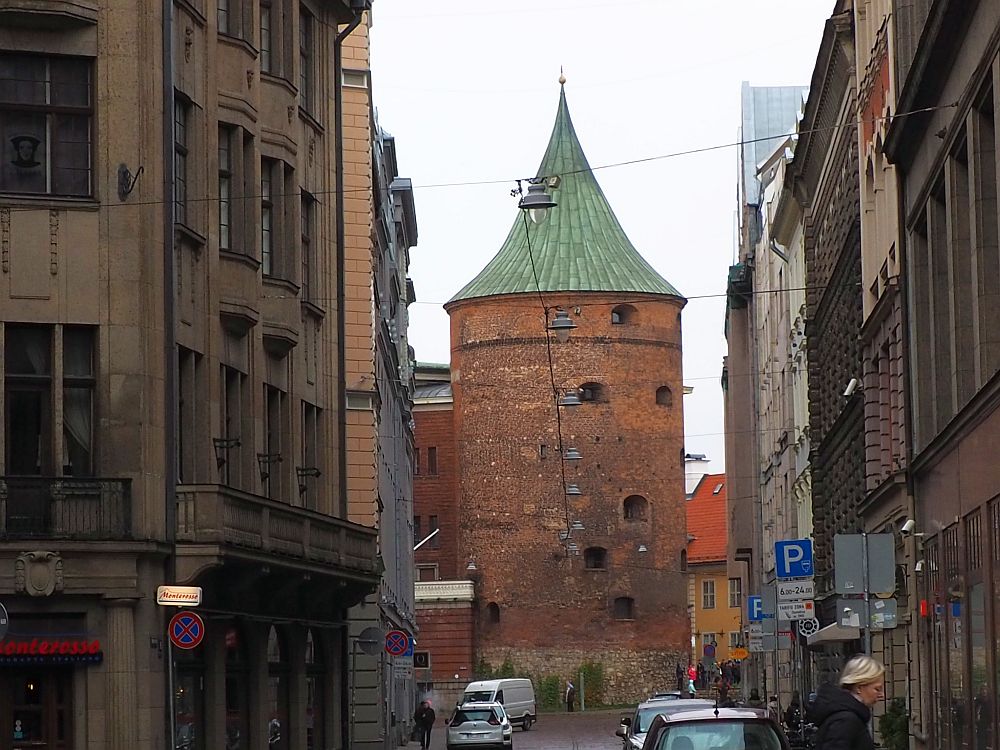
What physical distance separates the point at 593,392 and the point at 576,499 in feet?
14.7

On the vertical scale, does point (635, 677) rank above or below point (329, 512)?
below

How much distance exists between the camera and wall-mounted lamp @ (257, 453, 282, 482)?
96.3 ft

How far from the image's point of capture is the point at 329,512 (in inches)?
1307

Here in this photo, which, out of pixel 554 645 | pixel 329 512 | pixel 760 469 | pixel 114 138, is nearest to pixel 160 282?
pixel 114 138

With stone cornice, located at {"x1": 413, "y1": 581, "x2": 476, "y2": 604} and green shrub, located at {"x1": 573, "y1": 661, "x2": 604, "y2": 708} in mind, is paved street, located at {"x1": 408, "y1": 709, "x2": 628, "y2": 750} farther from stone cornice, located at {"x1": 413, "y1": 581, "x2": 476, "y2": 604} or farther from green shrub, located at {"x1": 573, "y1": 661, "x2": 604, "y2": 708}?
stone cornice, located at {"x1": 413, "y1": 581, "x2": 476, "y2": 604}

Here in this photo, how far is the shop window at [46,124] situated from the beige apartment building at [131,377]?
0.02 m

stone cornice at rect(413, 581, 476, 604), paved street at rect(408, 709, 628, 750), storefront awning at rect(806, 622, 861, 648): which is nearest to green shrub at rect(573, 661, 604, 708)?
paved street at rect(408, 709, 628, 750)

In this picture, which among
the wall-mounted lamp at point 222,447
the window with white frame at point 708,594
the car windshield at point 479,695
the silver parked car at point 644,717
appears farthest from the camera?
the window with white frame at point 708,594

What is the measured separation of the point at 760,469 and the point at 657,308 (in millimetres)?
14924

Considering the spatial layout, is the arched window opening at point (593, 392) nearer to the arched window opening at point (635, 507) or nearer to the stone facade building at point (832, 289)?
the arched window opening at point (635, 507)

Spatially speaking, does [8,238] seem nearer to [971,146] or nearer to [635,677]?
[971,146]

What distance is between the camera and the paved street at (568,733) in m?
51.5

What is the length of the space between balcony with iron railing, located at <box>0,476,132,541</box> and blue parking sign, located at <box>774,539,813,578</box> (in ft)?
33.5

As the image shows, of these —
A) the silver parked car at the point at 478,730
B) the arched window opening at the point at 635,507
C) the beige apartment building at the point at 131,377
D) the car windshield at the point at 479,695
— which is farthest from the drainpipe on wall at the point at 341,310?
the arched window opening at the point at 635,507
